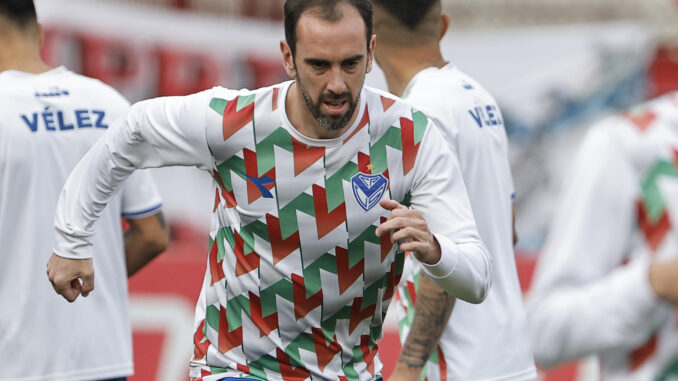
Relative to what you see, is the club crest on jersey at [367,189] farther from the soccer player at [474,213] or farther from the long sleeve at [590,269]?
the long sleeve at [590,269]

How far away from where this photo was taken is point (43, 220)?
16.3 ft

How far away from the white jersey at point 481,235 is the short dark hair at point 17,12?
151 centimetres

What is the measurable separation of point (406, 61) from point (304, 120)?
3.23 feet

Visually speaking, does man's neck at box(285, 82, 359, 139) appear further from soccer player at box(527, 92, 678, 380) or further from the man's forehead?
Answer: soccer player at box(527, 92, 678, 380)

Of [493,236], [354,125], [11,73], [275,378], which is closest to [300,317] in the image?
[275,378]

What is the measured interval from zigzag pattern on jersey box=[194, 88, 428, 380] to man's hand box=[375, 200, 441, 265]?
45 cm

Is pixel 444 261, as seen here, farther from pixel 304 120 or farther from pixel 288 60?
pixel 288 60

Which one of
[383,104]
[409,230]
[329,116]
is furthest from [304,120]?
[409,230]

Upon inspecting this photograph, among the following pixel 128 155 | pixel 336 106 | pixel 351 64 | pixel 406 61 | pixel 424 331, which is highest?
pixel 351 64

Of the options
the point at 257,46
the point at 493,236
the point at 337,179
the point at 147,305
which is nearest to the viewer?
the point at 337,179

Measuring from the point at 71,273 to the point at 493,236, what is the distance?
156cm

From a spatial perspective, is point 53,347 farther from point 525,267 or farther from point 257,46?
point 257,46

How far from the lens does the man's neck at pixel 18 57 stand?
5.07 metres

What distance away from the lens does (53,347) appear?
5.02 m
